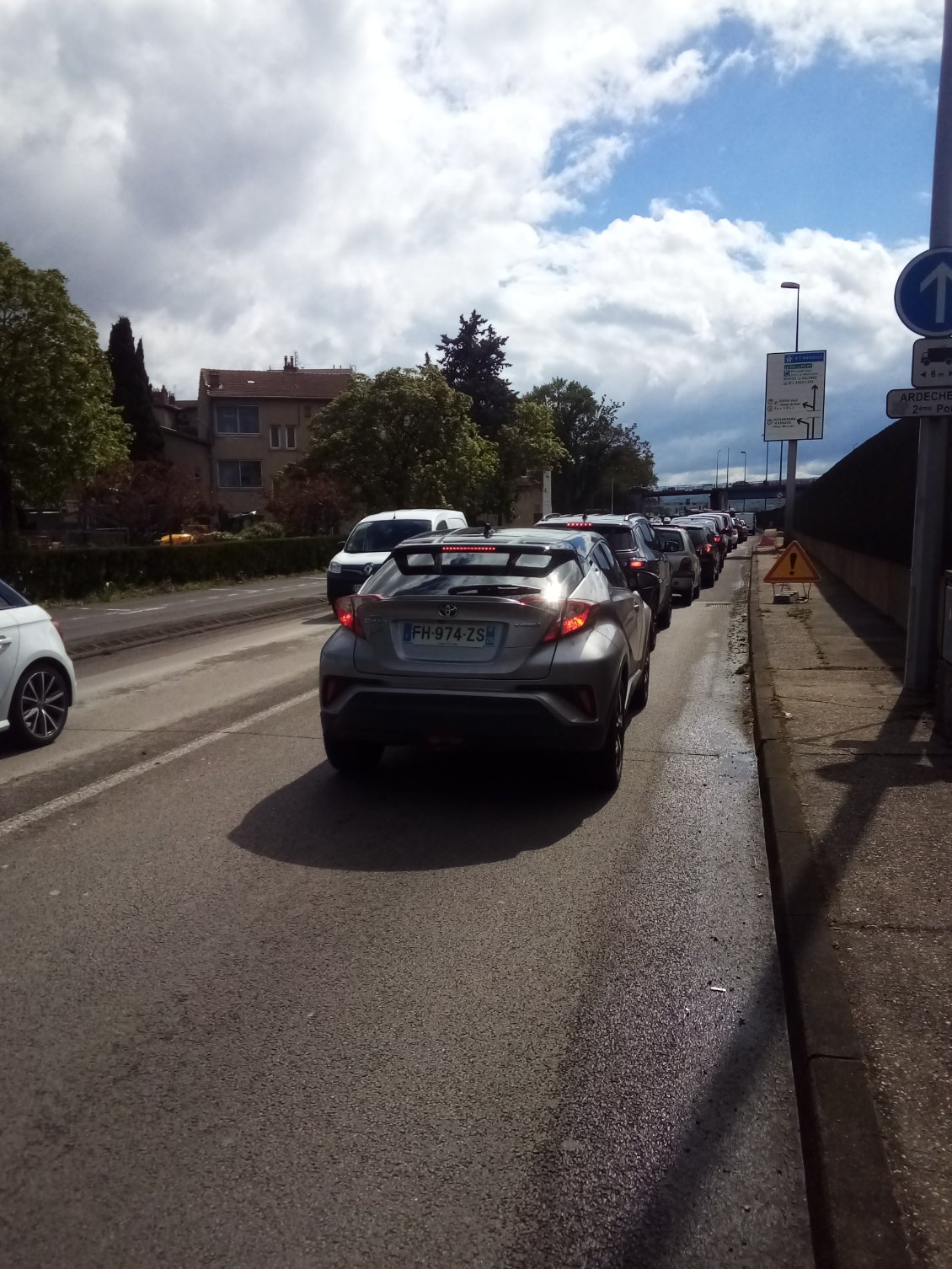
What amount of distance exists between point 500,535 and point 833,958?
4219 millimetres

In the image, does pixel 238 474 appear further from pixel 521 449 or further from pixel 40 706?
pixel 40 706

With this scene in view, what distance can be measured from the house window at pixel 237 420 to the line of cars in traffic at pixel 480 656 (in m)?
67.4

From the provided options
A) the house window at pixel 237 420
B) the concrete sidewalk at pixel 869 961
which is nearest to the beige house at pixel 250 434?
the house window at pixel 237 420

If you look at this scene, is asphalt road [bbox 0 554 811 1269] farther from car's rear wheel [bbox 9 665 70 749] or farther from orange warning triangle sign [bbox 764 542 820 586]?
orange warning triangle sign [bbox 764 542 820 586]

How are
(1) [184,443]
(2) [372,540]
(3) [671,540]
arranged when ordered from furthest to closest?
(1) [184,443] < (3) [671,540] < (2) [372,540]

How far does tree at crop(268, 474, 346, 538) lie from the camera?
48.1 m

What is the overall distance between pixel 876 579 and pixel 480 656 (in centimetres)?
1439

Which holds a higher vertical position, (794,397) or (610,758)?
(794,397)

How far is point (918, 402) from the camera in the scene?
938 centimetres

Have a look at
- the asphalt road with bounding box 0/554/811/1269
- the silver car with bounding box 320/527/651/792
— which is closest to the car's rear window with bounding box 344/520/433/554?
the asphalt road with bounding box 0/554/811/1269

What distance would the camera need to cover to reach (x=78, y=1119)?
10.7 feet

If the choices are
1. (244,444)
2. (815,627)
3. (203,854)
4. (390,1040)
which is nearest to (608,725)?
(203,854)

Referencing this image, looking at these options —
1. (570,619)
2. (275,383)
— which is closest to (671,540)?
(570,619)

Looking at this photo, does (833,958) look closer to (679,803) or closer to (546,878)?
(546,878)
